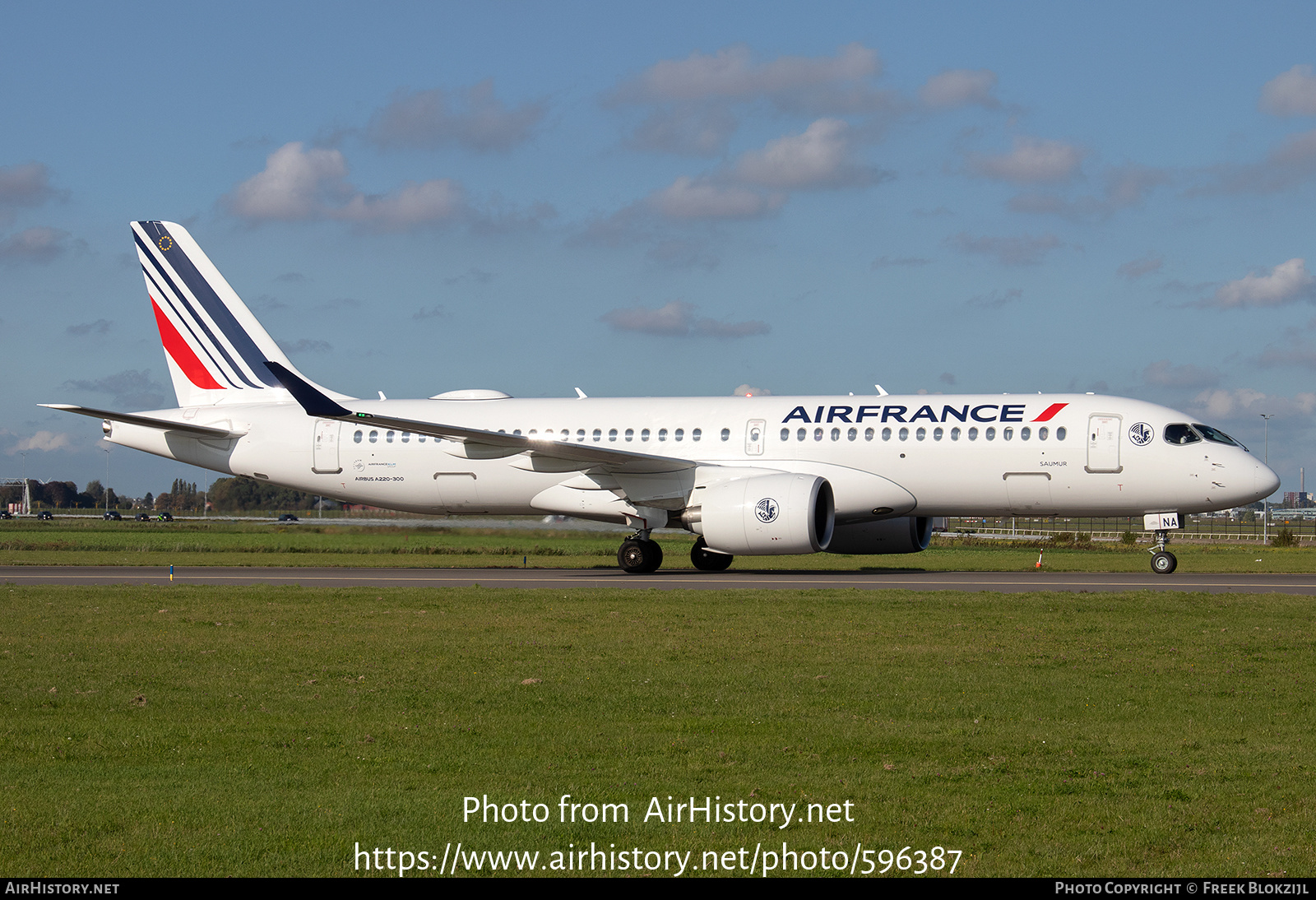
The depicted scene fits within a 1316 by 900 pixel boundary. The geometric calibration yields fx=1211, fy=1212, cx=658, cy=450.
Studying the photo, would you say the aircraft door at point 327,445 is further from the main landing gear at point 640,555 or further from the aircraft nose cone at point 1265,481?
the aircraft nose cone at point 1265,481

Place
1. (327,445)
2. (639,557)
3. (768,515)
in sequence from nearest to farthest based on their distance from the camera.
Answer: (768,515)
(639,557)
(327,445)

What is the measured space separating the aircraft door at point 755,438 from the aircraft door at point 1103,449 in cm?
725

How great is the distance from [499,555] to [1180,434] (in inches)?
873

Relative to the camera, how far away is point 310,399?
25844 millimetres

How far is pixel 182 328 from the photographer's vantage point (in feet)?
110

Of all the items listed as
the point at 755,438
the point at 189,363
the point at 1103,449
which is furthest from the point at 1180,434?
the point at 189,363

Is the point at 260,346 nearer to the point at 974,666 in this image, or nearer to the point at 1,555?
the point at 1,555

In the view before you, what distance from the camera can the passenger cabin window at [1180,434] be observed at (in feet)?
87.1

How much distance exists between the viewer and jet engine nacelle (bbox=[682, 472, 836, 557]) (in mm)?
24578

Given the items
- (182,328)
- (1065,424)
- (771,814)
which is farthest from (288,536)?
(771,814)

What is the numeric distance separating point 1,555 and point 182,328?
38.2 ft

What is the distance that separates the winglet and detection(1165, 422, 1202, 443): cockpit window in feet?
58.5

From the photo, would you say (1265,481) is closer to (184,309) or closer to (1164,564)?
(1164,564)
